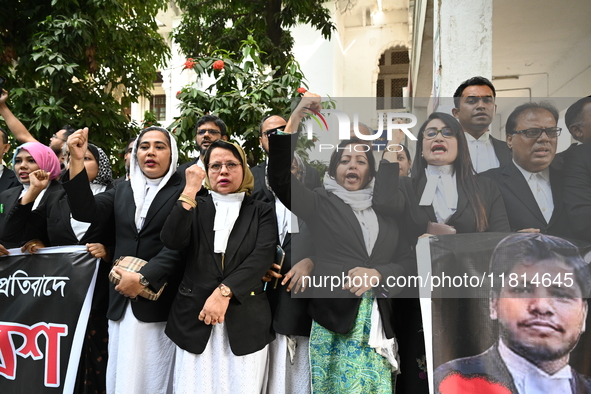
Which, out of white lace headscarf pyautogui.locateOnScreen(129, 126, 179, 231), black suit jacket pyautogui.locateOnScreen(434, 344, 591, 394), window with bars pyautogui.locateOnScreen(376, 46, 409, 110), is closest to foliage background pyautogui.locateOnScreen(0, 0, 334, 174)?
white lace headscarf pyautogui.locateOnScreen(129, 126, 179, 231)

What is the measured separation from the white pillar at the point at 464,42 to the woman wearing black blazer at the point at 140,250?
2.23 m

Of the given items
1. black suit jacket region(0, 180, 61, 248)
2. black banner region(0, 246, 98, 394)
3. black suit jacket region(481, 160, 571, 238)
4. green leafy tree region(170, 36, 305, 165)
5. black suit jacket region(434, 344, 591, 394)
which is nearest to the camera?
black suit jacket region(434, 344, 591, 394)

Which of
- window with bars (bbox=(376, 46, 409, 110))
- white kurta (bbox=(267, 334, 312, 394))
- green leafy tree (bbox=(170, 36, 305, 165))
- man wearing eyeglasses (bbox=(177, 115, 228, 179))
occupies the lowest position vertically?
white kurta (bbox=(267, 334, 312, 394))

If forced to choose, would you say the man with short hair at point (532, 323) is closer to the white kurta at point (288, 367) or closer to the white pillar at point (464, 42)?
the white kurta at point (288, 367)

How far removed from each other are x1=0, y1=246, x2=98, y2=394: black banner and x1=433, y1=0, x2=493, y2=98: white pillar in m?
2.90

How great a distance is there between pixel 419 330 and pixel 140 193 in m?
1.71

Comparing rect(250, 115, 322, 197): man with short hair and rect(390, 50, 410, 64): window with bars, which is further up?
rect(390, 50, 410, 64): window with bars

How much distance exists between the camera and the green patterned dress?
2449 millimetres

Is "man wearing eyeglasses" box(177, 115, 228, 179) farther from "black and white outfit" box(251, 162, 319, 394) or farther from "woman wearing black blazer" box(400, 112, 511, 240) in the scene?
"woman wearing black blazer" box(400, 112, 511, 240)

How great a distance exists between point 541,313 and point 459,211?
0.57 m

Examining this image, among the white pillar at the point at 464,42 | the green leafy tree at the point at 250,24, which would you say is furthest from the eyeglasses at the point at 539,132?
the green leafy tree at the point at 250,24

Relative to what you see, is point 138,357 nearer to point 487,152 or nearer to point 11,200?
point 11,200

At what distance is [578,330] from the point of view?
221 cm

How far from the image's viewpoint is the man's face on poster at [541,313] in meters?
2.21
